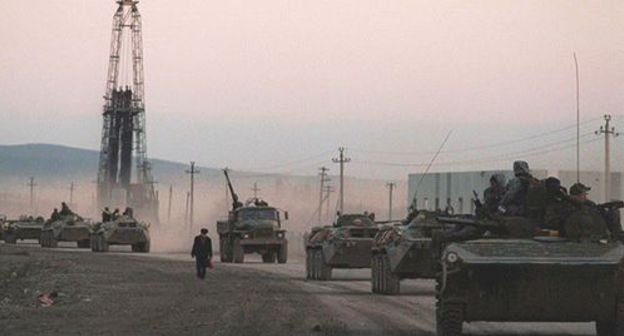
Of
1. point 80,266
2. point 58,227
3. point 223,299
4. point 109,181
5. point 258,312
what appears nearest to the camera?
point 258,312

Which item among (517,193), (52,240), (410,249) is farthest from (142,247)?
(517,193)

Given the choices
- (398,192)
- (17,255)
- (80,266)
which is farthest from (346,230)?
(398,192)

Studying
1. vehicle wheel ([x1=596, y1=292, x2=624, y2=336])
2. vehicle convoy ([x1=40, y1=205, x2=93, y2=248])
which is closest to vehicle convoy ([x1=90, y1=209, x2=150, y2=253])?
vehicle convoy ([x1=40, y1=205, x2=93, y2=248])

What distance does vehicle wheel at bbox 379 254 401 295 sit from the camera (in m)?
34.1

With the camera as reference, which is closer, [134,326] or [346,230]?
[134,326]

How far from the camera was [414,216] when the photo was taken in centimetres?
3344

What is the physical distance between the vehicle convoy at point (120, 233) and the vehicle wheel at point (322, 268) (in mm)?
35586

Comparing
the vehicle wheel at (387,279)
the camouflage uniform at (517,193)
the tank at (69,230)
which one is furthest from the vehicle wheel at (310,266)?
the tank at (69,230)

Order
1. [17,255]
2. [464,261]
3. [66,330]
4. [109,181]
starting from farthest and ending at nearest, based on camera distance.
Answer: [109,181]
[17,255]
[66,330]
[464,261]

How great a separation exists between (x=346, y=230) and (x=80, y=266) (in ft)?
48.6

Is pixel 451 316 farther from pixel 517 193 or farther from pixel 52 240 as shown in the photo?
pixel 52 240

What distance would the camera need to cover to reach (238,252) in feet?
212

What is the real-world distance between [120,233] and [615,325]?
6138 cm

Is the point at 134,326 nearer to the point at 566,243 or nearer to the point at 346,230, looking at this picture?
the point at 566,243
